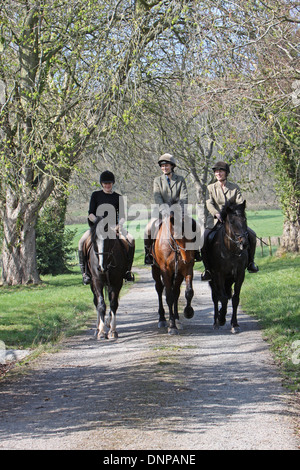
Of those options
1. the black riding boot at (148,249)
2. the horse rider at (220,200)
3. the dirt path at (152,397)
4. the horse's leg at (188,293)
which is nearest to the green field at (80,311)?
the dirt path at (152,397)

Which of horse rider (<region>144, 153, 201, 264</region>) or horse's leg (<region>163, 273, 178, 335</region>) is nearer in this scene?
horse's leg (<region>163, 273, 178, 335</region>)

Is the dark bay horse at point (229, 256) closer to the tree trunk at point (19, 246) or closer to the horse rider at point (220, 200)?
the horse rider at point (220, 200)

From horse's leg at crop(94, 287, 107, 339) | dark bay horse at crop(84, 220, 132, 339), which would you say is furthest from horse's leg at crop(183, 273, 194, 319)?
horse's leg at crop(94, 287, 107, 339)

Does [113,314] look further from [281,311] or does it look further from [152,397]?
[152,397]

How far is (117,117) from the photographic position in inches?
757

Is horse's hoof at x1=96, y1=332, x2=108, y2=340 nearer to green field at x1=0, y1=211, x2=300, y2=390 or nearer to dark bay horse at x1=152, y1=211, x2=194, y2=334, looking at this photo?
green field at x1=0, y1=211, x2=300, y2=390

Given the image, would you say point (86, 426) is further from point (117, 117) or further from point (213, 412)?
point (117, 117)

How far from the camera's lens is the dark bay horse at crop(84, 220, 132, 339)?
11.8 m

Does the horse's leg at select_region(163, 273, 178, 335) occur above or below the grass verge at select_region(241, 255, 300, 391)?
above

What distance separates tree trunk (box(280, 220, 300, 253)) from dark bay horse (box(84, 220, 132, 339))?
16.5 m

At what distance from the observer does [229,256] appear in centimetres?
1202

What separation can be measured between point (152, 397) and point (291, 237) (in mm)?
21935

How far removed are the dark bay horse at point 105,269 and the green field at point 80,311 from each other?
0.98 m
